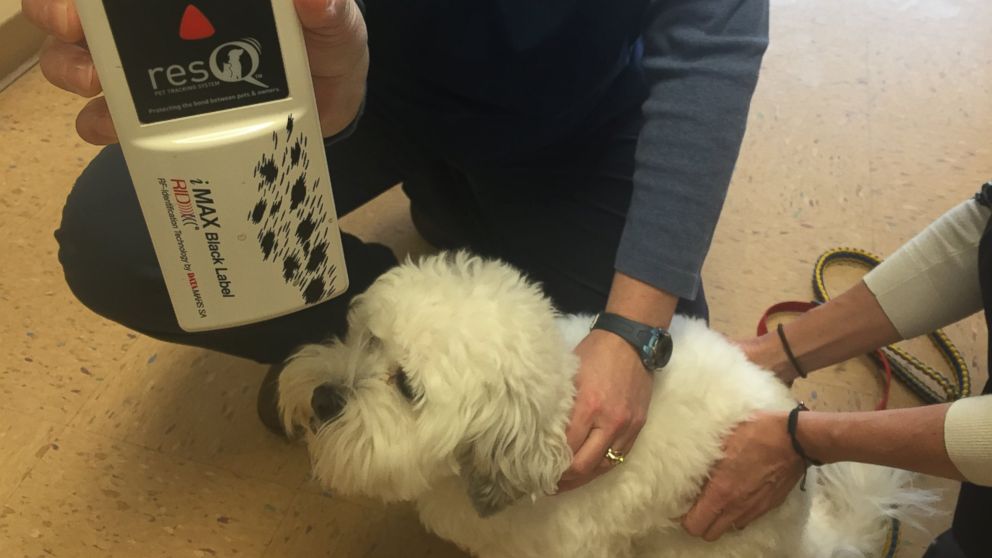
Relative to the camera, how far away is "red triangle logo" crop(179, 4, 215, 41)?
0.52 meters

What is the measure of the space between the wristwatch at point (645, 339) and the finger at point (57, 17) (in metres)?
0.60

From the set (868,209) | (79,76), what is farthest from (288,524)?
(868,209)

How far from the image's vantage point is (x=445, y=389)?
754 millimetres

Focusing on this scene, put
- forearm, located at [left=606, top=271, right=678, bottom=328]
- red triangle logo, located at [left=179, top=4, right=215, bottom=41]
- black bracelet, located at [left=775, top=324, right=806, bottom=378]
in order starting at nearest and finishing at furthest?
1. red triangle logo, located at [left=179, top=4, right=215, bottom=41]
2. forearm, located at [left=606, top=271, right=678, bottom=328]
3. black bracelet, located at [left=775, top=324, right=806, bottom=378]

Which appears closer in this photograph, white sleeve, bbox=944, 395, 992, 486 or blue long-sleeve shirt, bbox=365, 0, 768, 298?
white sleeve, bbox=944, 395, 992, 486

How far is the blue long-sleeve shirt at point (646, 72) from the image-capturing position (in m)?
0.90

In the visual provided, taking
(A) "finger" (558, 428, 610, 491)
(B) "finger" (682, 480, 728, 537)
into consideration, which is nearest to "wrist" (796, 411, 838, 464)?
(B) "finger" (682, 480, 728, 537)

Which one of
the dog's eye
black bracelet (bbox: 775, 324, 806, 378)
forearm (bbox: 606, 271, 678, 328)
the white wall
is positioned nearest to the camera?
the dog's eye

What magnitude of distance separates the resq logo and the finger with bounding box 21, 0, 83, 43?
2.6 inches

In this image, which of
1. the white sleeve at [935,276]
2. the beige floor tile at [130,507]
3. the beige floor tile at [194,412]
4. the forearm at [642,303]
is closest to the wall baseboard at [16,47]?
the beige floor tile at [194,412]

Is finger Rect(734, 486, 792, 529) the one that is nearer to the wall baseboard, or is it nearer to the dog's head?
the dog's head

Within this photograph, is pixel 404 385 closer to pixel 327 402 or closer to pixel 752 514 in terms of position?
pixel 327 402

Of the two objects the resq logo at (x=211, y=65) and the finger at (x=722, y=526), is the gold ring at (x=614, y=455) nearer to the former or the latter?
the finger at (x=722, y=526)

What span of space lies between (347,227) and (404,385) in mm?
772
